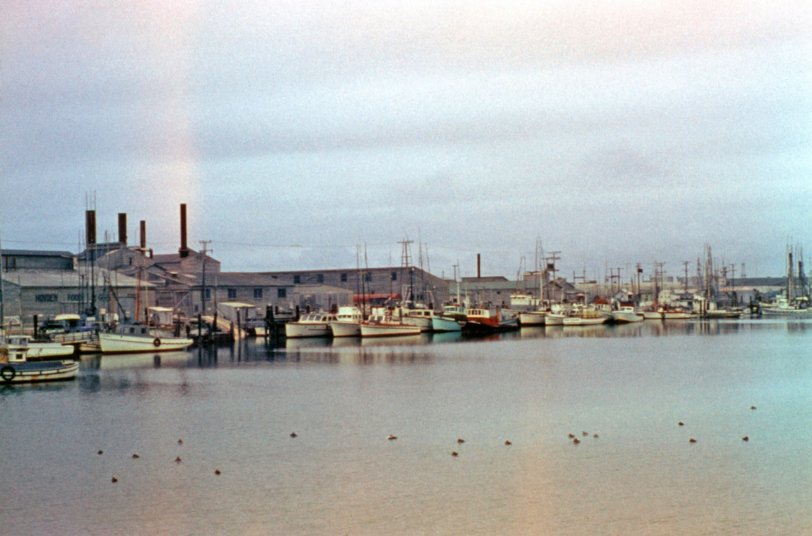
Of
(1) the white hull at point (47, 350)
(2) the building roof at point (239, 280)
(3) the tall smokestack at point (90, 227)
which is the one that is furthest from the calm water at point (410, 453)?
(2) the building roof at point (239, 280)

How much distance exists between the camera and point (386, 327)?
96.0 meters

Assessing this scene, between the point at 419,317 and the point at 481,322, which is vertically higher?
the point at 419,317

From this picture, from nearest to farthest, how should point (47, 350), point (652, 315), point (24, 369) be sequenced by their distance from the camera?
point (24, 369), point (47, 350), point (652, 315)

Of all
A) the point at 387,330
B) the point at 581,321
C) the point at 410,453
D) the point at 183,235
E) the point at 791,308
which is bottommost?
the point at 410,453

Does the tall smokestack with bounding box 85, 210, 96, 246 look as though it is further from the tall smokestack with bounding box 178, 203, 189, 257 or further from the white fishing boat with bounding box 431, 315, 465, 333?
the white fishing boat with bounding box 431, 315, 465, 333

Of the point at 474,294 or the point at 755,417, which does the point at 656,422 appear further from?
the point at 474,294

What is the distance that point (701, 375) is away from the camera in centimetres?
5519

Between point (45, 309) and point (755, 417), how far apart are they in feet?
199

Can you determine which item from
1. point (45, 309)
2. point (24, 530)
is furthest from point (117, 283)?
point (24, 530)

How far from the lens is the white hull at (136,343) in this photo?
70.8 meters

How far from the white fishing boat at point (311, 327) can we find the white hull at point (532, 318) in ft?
123

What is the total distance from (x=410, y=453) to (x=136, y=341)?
4679cm

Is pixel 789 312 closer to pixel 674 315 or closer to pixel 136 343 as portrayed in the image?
pixel 674 315

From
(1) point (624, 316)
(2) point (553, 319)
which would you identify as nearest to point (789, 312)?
(1) point (624, 316)
